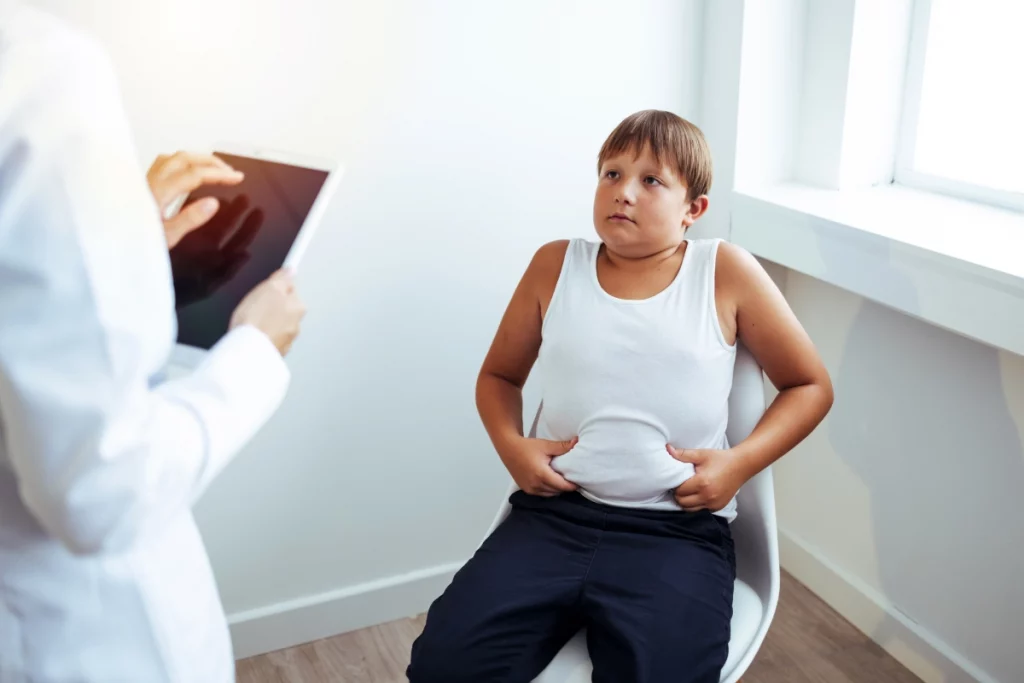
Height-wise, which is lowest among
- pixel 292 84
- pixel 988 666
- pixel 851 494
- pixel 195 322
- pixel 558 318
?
pixel 988 666

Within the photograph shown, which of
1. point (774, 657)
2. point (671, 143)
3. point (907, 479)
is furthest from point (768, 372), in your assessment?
point (774, 657)

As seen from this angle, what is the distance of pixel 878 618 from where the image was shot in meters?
1.98

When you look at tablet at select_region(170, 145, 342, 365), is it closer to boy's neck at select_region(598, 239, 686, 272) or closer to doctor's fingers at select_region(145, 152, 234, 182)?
doctor's fingers at select_region(145, 152, 234, 182)

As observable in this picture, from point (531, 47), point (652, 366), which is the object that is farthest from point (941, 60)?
point (652, 366)

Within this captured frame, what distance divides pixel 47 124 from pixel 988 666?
1.75 m

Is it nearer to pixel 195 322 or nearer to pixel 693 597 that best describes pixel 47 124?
pixel 195 322

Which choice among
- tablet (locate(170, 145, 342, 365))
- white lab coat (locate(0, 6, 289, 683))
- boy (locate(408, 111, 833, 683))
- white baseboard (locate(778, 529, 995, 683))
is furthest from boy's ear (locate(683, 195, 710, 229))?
white baseboard (locate(778, 529, 995, 683))

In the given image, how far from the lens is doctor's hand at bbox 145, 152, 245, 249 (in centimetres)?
101

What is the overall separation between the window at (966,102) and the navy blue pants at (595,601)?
937mm

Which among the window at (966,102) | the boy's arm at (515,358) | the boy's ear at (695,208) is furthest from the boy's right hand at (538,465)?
the window at (966,102)

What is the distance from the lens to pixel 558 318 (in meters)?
1.52

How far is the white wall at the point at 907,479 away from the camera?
5.53 feet

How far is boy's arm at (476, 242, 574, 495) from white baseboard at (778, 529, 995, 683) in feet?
2.94

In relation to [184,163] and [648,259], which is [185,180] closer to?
[184,163]
